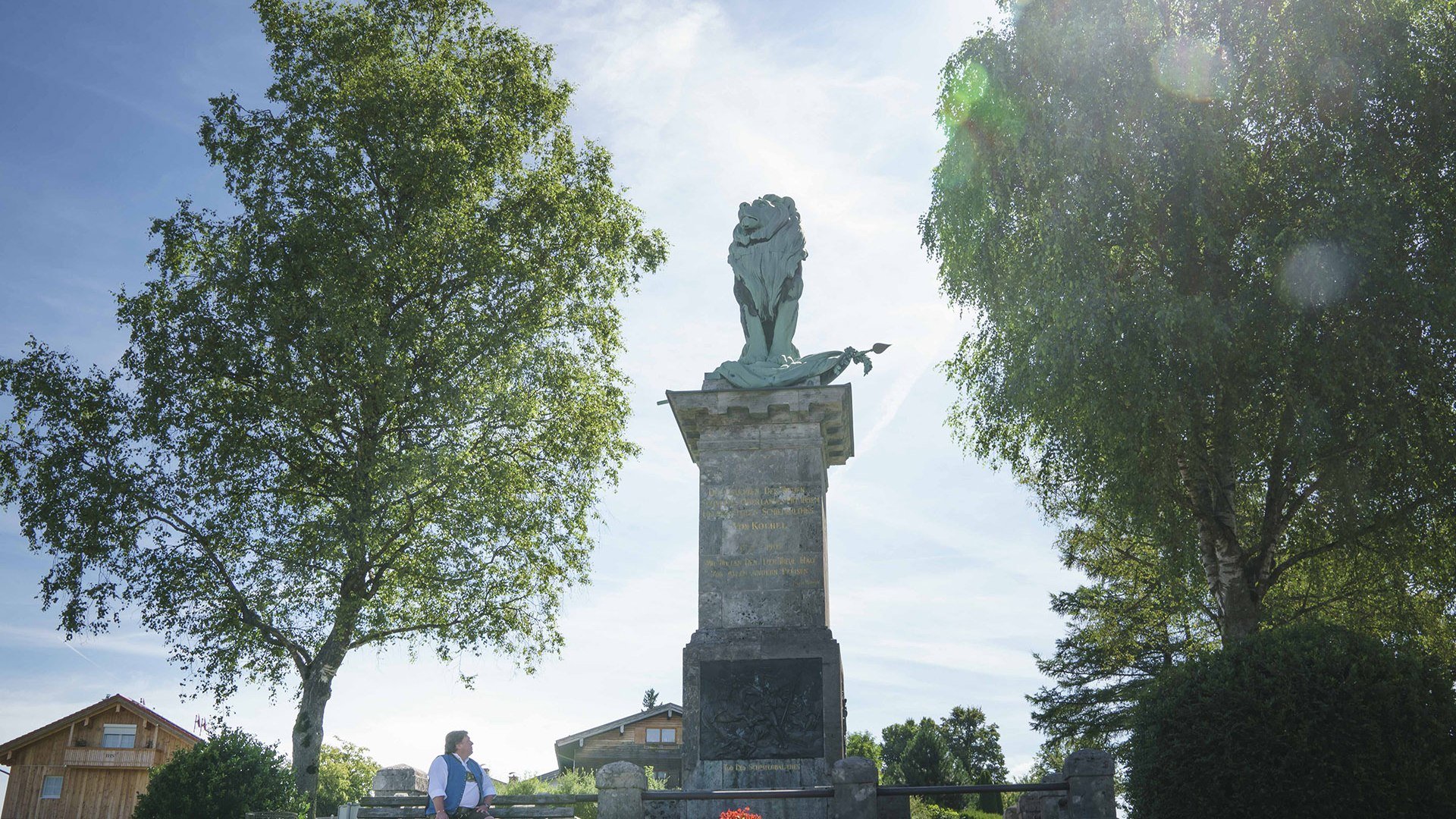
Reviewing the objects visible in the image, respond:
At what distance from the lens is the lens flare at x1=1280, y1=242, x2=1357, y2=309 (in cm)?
1484

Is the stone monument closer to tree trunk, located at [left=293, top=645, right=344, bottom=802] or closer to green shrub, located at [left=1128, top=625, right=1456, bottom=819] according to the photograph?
green shrub, located at [left=1128, top=625, right=1456, bottom=819]

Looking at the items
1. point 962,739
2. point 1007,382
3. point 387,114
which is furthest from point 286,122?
point 962,739

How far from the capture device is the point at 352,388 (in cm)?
1978

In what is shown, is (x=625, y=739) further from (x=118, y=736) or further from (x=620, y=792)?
(x=620, y=792)

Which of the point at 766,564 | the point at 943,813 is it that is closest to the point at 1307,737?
the point at 766,564

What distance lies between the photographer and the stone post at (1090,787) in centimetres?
1034

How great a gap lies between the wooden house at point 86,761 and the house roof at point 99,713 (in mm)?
27

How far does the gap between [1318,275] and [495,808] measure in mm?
13033

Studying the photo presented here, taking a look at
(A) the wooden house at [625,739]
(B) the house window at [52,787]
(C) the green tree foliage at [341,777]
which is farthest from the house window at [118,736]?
(A) the wooden house at [625,739]

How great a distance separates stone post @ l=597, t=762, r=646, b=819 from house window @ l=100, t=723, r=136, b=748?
3533 cm

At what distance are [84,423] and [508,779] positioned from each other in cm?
1870

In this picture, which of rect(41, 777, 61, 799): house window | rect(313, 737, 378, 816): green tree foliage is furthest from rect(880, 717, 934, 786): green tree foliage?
rect(41, 777, 61, 799): house window

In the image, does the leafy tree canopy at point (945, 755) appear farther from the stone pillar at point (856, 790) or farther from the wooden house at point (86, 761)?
the wooden house at point (86, 761)

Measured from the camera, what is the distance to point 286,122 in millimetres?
20859
